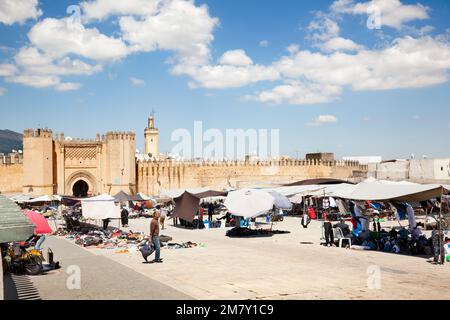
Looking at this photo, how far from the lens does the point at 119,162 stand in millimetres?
39656

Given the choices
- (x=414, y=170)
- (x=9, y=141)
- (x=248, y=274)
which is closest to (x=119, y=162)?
(x=414, y=170)

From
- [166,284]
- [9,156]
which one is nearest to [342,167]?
[9,156]

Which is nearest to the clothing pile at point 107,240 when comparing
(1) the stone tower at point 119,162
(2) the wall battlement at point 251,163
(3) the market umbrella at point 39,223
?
(3) the market umbrella at point 39,223

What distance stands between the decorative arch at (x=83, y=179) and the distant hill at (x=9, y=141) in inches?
5091

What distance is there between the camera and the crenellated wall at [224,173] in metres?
42.5

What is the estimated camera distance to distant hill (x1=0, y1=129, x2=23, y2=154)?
531ft

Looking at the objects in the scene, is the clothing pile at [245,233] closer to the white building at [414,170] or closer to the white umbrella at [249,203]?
the white umbrella at [249,203]

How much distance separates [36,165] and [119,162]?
241 inches

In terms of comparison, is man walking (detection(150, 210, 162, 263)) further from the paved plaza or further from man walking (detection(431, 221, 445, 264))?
man walking (detection(431, 221, 445, 264))

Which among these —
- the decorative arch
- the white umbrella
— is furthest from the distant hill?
the white umbrella

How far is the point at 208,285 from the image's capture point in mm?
8383

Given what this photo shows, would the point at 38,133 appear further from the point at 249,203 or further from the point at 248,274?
the point at 248,274

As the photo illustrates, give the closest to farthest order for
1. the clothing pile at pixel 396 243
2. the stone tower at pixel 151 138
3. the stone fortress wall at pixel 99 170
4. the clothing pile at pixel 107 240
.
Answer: the clothing pile at pixel 396 243, the clothing pile at pixel 107 240, the stone fortress wall at pixel 99 170, the stone tower at pixel 151 138
